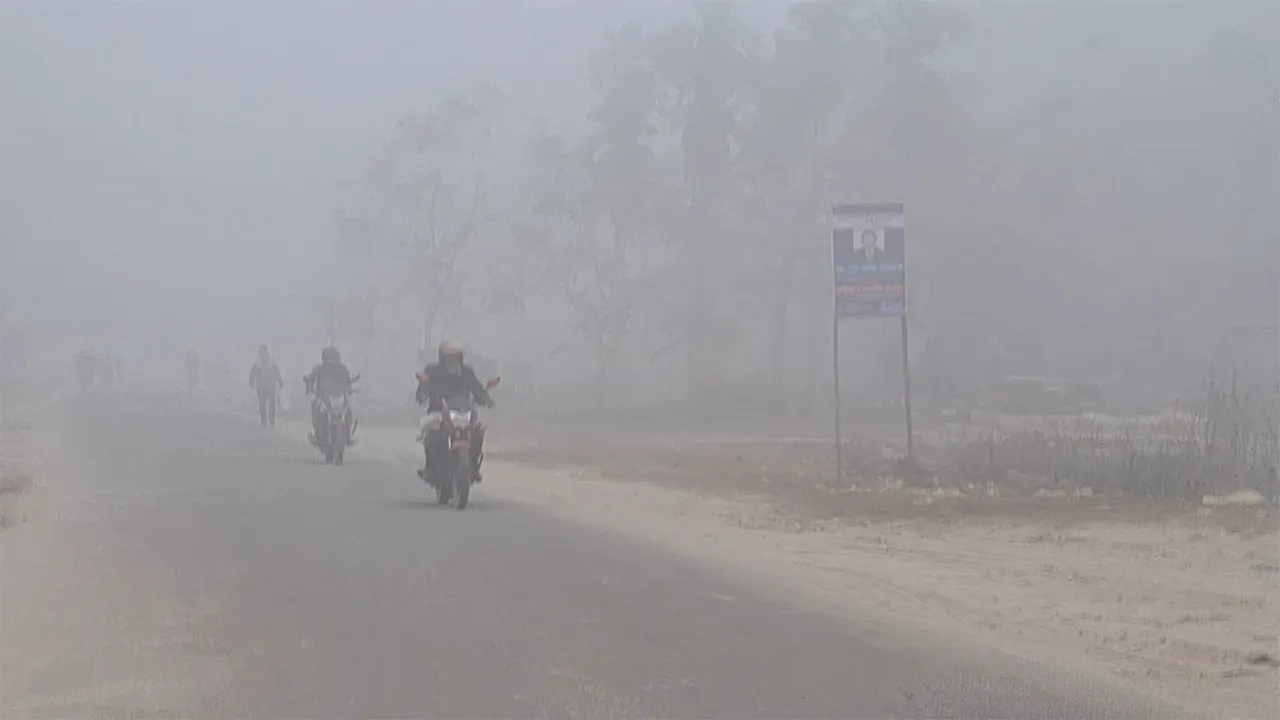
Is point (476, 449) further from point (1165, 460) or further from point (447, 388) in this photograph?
point (1165, 460)

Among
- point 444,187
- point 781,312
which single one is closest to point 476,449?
point 781,312

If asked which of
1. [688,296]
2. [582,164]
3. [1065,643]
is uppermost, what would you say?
[582,164]

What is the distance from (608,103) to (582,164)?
229 centimetres

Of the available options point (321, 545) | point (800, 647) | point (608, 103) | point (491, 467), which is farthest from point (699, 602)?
point (608, 103)

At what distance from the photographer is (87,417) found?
37625 millimetres

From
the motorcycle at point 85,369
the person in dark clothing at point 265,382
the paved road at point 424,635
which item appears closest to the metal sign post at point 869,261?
the paved road at point 424,635

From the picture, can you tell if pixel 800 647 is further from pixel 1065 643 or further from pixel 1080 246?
pixel 1080 246

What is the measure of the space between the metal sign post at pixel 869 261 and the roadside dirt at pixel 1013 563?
234 centimetres

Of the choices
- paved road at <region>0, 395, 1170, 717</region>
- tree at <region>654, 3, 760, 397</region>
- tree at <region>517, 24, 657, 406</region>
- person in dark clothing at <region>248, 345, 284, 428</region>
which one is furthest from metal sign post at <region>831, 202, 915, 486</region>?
tree at <region>517, 24, 657, 406</region>

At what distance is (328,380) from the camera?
77.5 feet

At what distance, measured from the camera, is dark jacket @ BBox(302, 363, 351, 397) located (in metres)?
23.5

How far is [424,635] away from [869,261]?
11.3m

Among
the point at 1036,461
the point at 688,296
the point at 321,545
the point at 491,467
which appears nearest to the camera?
the point at 321,545

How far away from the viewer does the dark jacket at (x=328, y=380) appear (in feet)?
77.2
